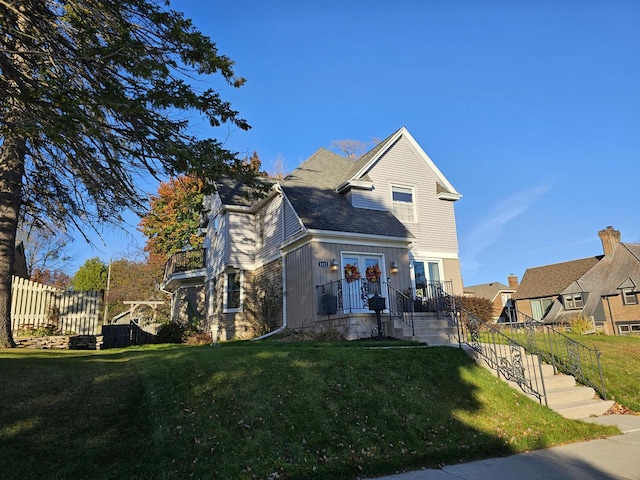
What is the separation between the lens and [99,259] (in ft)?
144

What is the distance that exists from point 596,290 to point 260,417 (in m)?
35.0

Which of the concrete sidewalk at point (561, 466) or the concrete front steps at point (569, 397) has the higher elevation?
the concrete front steps at point (569, 397)

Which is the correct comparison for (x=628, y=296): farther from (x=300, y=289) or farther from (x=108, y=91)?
(x=108, y=91)

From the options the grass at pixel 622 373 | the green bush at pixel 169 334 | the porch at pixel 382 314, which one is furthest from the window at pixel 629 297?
the green bush at pixel 169 334

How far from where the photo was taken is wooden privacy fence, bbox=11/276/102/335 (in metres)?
14.1

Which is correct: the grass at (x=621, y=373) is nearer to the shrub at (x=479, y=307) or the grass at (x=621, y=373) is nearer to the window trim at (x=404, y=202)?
the shrub at (x=479, y=307)

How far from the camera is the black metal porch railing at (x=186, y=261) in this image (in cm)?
2397

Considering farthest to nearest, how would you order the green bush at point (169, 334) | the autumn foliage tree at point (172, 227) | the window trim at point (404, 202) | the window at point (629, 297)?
the autumn foliage tree at point (172, 227) → the window at point (629, 297) → the window trim at point (404, 202) → the green bush at point (169, 334)

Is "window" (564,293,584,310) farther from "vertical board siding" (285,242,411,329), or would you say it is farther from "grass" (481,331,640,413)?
"vertical board siding" (285,242,411,329)

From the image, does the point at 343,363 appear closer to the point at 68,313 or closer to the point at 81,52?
the point at 81,52

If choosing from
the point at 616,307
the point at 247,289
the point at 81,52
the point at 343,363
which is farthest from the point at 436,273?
the point at 616,307

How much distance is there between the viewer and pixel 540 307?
124 feet

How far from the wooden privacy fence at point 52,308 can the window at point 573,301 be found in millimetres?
33992

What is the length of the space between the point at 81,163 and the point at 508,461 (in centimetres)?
878
